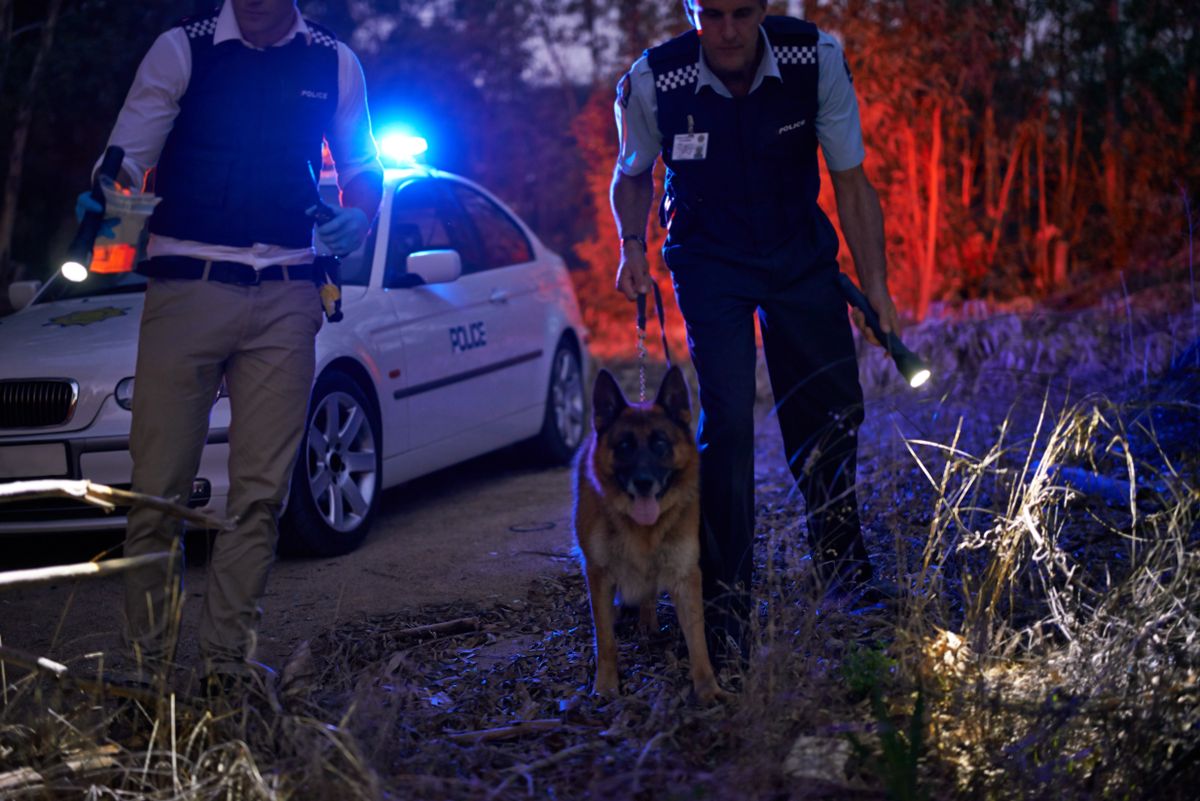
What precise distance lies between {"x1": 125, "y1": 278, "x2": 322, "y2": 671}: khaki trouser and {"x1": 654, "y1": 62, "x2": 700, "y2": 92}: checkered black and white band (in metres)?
1.29

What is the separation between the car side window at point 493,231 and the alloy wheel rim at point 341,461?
5.72 ft

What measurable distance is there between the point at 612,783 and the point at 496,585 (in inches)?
107

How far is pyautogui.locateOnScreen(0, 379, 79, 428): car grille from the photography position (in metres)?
5.48

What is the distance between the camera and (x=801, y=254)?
4.25 meters

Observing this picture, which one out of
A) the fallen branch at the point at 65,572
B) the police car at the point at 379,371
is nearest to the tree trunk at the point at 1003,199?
the police car at the point at 379,371

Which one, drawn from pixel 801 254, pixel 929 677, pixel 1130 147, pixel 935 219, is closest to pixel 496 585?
pixel 801 254

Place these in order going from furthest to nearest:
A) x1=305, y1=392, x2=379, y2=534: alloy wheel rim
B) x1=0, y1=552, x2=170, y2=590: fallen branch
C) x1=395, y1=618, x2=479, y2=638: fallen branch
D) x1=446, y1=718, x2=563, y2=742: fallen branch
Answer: x1=305, y1=392, x2=379, y2=534: alloy wheel rim
x1=395, y1=618, x2=479, y2=638: fallen branch
x1=446, y1=718, x2=563, y2=742: fallen branch
x1=0, y1=552, x2=170, y2=590: fallen branch

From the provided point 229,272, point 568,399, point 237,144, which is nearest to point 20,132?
point 568,399

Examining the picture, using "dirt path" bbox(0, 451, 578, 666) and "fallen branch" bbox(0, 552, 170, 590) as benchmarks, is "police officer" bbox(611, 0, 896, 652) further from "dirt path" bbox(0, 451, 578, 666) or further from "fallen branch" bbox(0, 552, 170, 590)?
"fallen branch" bbox(0, 552, 170, 590)

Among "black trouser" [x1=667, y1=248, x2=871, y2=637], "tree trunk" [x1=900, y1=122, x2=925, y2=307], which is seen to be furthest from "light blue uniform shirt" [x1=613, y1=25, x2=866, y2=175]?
"tree trunk" [x1=900, y1=122, x2=925, y2=307]

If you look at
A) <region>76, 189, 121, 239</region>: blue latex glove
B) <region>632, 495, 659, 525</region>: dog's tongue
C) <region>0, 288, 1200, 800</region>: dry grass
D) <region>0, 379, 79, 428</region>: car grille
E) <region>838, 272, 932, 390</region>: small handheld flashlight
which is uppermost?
<region>76, 189, 121, 239</region>: blue latex glove

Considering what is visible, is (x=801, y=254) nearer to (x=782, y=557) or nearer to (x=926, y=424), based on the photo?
(x=782, y=557)

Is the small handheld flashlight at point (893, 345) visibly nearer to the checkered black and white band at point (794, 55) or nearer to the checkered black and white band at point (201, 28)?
the checkered black and white band at point (794, 55)

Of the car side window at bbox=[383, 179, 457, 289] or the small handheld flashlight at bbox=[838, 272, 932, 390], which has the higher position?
the car side window at bbox=[383, 179, 457, 289]
